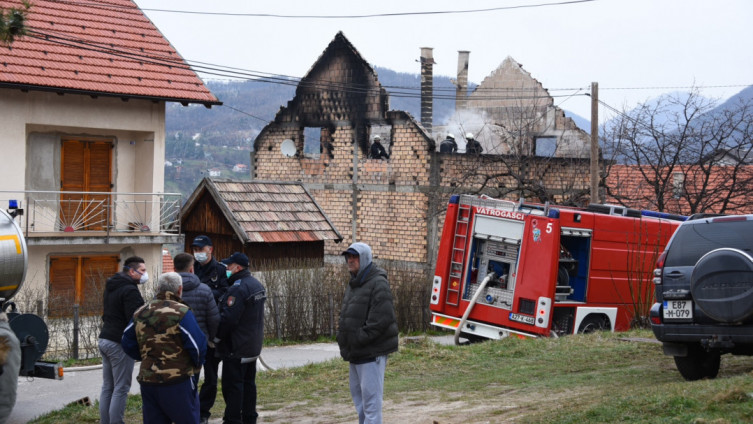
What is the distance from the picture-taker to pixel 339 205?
33219mm

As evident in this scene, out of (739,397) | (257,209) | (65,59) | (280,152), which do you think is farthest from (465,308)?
(280,152)

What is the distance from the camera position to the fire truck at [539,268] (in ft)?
54.8

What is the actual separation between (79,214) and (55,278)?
5.30 ft

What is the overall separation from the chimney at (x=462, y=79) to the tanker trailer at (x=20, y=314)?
35.3 metres

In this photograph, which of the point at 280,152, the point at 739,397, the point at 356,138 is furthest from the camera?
the point at 280,152

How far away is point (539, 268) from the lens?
16594 millimetres

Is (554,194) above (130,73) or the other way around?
the other way around

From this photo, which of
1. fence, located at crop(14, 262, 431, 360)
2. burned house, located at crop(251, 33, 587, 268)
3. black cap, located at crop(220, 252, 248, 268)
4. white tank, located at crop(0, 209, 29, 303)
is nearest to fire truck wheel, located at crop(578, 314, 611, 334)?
fence, located at crop(14, 262, 431, 360)

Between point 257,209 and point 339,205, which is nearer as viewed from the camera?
point 257,209

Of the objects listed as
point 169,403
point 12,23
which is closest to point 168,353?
point 169,403

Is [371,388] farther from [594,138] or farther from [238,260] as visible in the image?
[594,138]

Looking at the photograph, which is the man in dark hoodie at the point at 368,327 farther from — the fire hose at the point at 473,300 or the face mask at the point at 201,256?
the fire hose at the point at 473,300

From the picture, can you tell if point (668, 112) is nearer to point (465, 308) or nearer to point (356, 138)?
point (356, 138)

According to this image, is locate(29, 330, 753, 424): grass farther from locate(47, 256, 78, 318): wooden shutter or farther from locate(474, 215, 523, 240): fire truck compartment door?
locate(47, 256, 78, 318): wooden shutter
